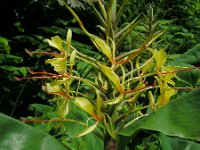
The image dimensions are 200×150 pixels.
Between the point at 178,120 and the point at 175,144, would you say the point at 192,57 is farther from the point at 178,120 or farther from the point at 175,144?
the point at 178,120

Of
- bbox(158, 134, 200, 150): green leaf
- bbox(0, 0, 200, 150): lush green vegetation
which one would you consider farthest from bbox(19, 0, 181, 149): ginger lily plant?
bbox(158, 134, 200, 150): green leaf

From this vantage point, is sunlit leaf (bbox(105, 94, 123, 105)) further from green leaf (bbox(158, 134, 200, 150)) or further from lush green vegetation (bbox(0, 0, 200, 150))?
green leaf (bbox(158, 134, 200, 150))

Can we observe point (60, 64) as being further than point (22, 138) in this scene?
Yes

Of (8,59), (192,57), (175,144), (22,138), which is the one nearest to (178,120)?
(22,138)

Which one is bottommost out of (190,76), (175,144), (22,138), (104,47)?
(175,144)

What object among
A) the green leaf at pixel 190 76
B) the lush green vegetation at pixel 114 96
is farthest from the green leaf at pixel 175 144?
the green leaf at pixel 190 76

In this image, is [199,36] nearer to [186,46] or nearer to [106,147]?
[186,46]
